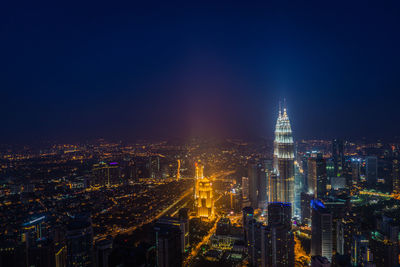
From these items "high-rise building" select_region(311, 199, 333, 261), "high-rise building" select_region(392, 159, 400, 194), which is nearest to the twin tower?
"high-rise building" select_region(311, 199, 333, 261)

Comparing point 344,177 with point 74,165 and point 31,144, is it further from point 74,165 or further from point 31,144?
point 31,144

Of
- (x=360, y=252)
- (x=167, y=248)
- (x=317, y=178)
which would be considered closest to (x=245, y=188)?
(x=317, y=178)

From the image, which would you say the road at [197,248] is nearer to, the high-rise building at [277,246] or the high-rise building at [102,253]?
the high-rise building at [277,246]

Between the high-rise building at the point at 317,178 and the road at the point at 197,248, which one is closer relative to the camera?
the road at the point at 197,248

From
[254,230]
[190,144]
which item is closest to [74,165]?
[190,144]

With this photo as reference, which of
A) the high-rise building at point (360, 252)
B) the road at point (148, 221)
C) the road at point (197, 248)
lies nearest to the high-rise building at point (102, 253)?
the road at point (148, 221)
